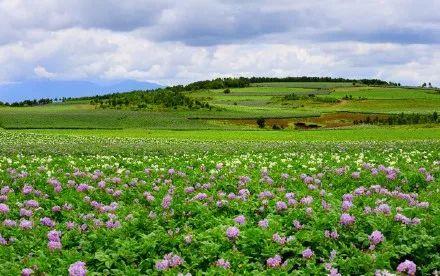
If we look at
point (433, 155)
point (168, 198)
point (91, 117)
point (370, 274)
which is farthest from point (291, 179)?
point (91, 117)

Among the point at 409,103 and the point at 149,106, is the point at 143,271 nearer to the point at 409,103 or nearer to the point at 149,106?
the point at 149,106

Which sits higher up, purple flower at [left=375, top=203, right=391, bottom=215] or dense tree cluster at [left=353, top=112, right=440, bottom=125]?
purple flower at [left=375, top=203, right=391, bottom=215]

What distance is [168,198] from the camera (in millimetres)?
10656

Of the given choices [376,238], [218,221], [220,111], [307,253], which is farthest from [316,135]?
[307,253]

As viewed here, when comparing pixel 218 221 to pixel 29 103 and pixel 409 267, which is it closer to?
pixel 409 267

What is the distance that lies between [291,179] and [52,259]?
298 inches

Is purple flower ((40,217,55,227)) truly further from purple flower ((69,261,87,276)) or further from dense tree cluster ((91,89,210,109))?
dense tree cluster ((91,89,210,109))

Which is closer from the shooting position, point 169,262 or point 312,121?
point 169,262

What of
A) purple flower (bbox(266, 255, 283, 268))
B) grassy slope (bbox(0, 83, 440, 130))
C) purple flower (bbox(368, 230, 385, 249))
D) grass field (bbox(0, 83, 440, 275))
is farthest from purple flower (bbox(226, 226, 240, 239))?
grassy slope (bbox(0, 83, 440, 130))

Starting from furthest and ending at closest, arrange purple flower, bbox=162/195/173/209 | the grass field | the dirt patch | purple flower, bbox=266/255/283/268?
the dirt patch → purple flower, bbox=162/195/173/209 → the grass field → purple flower, bbox=266/255/283/268

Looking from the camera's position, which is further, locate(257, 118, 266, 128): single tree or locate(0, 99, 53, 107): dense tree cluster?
locate(0, 99, 53, 107): dense tree cluster

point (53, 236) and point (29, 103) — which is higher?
point (29, 103)

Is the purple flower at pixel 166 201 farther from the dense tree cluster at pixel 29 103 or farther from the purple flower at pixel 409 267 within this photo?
the dense tree cluster at pixel 29 103

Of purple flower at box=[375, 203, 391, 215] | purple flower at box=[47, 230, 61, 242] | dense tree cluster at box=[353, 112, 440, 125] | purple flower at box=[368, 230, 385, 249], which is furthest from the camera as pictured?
→ dense tree cluster at box=[353, 112, 440, 125]
